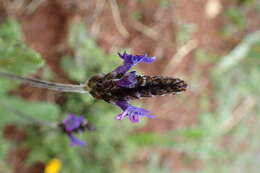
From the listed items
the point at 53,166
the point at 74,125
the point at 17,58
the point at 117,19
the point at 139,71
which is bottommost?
the point at 74,125

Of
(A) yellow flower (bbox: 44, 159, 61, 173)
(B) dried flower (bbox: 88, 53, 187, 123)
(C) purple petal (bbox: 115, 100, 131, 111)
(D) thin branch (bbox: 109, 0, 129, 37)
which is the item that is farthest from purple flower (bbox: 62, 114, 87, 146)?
(D) thin branch (bbox: 109, 0, 129, 37)

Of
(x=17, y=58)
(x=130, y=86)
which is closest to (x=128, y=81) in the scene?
(x=130, y=86)

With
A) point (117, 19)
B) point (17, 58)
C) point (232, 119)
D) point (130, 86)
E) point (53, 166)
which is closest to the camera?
point (130, 86)

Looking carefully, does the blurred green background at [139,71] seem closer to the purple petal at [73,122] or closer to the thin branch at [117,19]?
the thin branch at [117,19]

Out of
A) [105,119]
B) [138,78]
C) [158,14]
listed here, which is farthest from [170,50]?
[138,78]

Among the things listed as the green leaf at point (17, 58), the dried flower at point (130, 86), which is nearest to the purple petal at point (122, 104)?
the dried flower at point (130, 86)

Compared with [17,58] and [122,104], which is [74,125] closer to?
[17,58]

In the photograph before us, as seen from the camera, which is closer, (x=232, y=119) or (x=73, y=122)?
(x=73, y=122)
